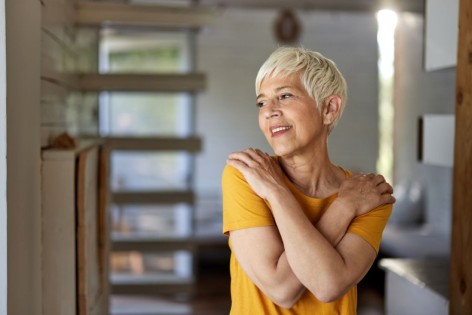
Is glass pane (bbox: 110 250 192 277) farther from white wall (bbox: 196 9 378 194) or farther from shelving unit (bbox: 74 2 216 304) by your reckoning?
white wall (bbox: 196 9 378 194)

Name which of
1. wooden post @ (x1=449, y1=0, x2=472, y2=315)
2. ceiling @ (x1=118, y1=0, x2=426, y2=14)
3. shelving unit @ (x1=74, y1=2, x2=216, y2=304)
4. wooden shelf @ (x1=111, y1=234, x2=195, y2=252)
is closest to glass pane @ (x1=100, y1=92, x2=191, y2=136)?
ceiling @ (x1=118, y1=0, x2=426, y2=14)

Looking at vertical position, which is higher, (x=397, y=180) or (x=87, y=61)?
(x=87, y=61)

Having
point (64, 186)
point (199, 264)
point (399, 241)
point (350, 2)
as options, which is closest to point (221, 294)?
point (199, 264)

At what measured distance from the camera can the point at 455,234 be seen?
240cm

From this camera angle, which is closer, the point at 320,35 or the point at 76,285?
the point at 76,285

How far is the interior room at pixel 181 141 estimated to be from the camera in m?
1.87

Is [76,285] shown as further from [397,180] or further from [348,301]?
[397,180]

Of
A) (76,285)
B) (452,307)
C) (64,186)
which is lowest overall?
(452,307)

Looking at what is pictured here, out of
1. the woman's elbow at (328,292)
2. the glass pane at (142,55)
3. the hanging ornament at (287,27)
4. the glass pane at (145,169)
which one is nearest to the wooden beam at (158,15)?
the woman's elbow at (328,292)

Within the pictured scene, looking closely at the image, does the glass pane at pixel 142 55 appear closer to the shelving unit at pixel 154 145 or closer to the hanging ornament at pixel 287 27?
the hanging ornament at pixel 287 27

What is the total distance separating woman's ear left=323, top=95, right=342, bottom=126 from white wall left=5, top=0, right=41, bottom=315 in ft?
2.54

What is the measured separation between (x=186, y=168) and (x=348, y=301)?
3806mm

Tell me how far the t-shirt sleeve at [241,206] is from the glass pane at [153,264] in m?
3.39

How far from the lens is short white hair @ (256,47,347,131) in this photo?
1703 mm
